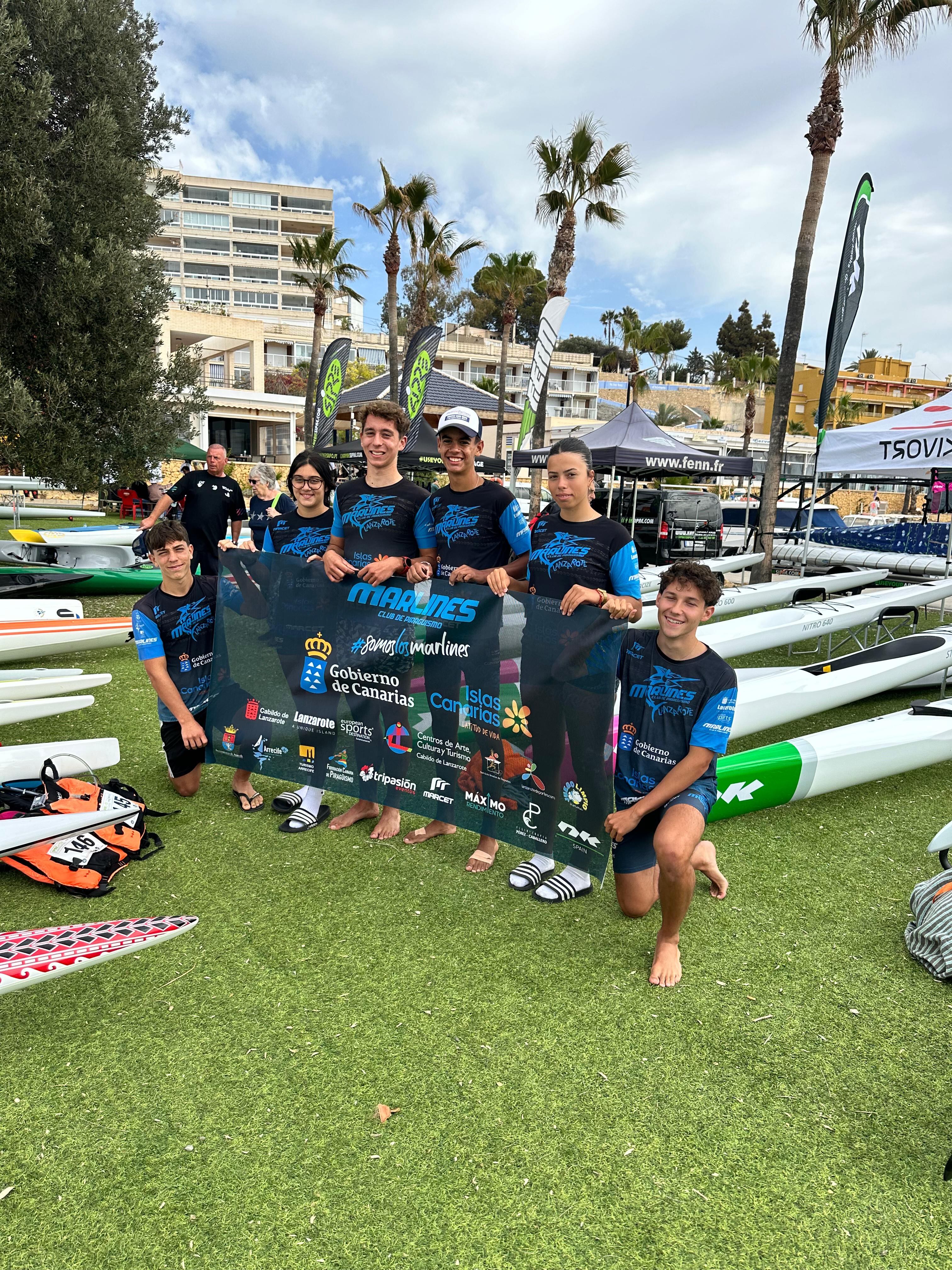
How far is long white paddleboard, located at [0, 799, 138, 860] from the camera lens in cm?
318

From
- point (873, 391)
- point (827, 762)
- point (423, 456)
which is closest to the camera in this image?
point (827, 762)

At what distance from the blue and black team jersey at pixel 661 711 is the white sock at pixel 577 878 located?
24.1 inches

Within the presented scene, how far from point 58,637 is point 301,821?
339cm

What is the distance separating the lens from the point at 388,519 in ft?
11.9

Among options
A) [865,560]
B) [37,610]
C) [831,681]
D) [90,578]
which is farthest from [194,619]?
[865,560]

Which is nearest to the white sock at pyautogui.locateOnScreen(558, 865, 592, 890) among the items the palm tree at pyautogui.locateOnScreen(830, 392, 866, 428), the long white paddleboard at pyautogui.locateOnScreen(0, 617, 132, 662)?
the long white paddleboard at pyautogui.locateOnScreen(0, 617, 132, 662)

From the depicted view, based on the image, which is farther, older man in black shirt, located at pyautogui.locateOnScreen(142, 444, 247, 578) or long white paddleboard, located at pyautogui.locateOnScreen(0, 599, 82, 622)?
older man in black shirt, located at pyautogui.locateOnScreen(142, 444, 247, 578)

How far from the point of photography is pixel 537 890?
344cm

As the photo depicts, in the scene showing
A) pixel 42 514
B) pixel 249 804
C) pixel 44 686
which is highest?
pixel 42 514

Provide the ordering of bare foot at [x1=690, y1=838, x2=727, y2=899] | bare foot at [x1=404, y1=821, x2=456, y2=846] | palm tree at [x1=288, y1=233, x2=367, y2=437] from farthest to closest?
palm tree at [x1=288, y1=233, x2=367, y2=437]
bare foot at [x1=404, y1=821, x2=456, y2=846]
bare foot at [x1=690, y1=838, x2=727, y2=899]

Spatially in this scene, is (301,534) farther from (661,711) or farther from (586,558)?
(661,711)

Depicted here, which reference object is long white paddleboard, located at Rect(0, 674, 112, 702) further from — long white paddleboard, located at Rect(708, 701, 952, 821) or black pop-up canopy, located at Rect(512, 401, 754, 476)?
black pop-up canopy, located at Rect(512, 401, 754, 476)

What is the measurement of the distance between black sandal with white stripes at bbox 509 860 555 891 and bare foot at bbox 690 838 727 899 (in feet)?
2.34

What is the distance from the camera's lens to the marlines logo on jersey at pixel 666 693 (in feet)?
9.32
